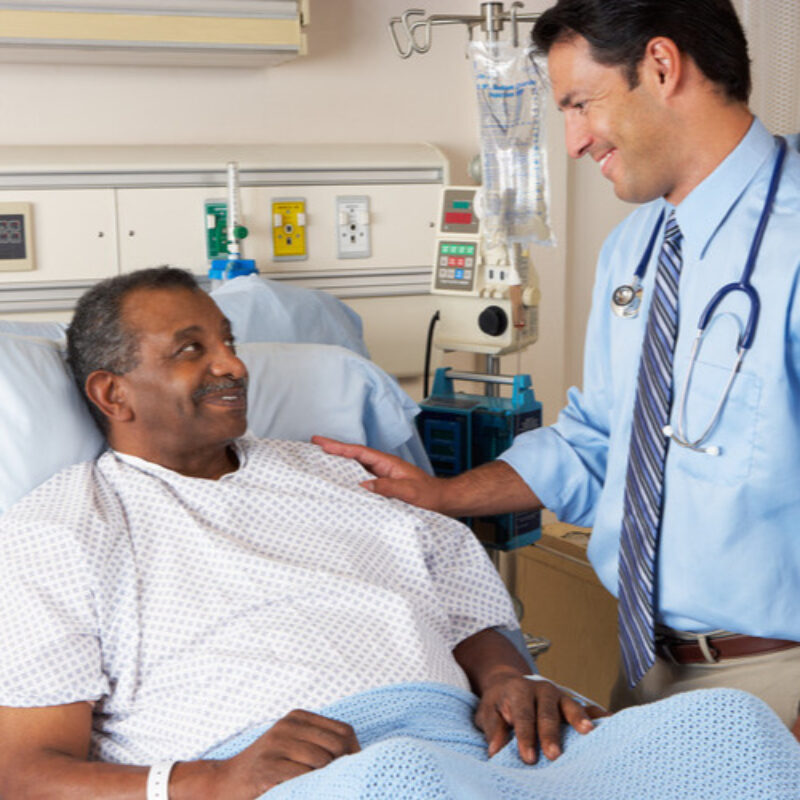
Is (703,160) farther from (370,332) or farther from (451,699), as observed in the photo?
(370,332)

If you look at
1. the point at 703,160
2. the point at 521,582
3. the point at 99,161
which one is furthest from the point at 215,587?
the point at 521,582

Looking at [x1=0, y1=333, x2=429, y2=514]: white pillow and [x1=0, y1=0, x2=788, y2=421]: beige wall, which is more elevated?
[x1=0, y1=0, x2=788, y2=421]: beige wall

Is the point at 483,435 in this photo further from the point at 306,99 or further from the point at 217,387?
the point at 306,99

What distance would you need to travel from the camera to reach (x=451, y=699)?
1623mm

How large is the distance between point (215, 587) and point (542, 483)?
65cm

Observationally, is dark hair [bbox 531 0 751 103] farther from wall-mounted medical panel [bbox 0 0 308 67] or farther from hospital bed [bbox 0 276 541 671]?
wall-mounted medical panel [bbox 0 0 308 67]

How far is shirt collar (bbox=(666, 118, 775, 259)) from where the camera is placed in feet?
5.59

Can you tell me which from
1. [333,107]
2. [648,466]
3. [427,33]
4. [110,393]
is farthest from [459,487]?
[333,107]

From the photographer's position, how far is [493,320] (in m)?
2.58

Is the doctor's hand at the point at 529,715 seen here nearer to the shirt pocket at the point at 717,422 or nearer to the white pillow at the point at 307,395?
the shirt pocket at the point at 717,422

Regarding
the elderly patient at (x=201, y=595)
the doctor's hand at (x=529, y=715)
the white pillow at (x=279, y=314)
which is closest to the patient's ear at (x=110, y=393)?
the elderly patient at (x=201, y=595)

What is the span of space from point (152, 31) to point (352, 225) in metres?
0.70

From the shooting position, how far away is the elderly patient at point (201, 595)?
1507mm

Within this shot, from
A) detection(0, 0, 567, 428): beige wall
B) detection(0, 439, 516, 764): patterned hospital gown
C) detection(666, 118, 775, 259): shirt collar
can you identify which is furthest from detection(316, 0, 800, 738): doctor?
detection(0, 0, 567, 428): beige wall
